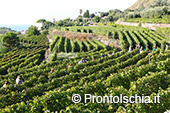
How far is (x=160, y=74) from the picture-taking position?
34.1ft

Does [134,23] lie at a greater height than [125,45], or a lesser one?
greater

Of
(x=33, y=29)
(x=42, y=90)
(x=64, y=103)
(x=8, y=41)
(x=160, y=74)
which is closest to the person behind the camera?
(x=64, y=103)

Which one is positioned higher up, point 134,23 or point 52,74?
point 134,23

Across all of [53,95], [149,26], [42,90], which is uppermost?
[149,26]

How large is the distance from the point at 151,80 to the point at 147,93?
1255 mm

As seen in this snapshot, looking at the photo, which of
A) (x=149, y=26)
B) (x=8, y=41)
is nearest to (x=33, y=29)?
(x=8, y=41)

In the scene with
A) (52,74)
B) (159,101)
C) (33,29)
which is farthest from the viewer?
(33,29)

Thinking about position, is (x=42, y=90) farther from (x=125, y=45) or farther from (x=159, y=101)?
(x=125, y=45)

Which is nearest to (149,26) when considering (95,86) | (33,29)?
(95,86)

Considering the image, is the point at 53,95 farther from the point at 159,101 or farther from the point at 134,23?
the point at 134,23

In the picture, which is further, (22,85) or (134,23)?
(134,23)

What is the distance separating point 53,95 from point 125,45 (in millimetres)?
22839

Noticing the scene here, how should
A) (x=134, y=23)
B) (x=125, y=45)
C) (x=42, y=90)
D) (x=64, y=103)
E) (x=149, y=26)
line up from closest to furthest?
1. (x=64, y=103)
2. (x=42, y=90)
3. (x=125, y=45)
4. (x=149, y=26)
5. (x=134, y=23)

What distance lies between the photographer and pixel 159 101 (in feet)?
25.0
